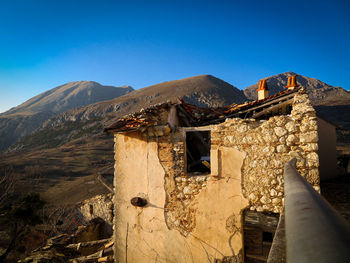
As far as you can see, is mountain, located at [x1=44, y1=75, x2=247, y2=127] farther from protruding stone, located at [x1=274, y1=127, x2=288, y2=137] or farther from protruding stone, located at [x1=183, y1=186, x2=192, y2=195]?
protruding stone, located at [x1=274, y1=127, x2=288, y2=137]

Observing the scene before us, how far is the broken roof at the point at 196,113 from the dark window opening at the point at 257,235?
2.86 m

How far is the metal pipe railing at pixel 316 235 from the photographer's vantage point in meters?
0.46

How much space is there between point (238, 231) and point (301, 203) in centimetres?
416

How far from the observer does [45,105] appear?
303 feet

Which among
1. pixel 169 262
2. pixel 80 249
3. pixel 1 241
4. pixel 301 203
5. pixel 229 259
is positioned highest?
pixel 301 203

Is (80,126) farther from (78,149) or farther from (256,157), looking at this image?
(256,157)

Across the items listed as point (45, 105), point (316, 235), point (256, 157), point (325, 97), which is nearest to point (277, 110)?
point (256, 157)

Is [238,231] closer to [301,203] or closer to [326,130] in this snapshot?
[301,203]

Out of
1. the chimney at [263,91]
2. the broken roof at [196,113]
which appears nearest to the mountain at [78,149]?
the chimney at [263,91]

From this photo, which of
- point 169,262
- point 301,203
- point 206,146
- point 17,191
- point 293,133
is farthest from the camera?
point 17,191

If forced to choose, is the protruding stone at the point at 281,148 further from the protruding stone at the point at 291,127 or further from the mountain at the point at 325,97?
the mountain at the point at 325,97

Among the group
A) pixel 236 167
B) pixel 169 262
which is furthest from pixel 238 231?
pixel 169 262

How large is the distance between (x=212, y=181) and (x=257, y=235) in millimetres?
1529

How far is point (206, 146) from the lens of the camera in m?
7.86
